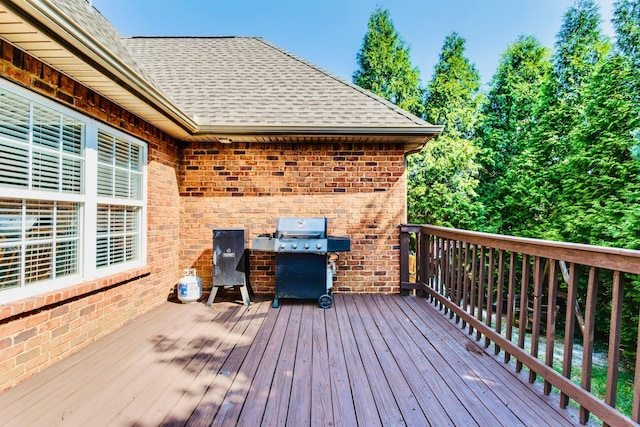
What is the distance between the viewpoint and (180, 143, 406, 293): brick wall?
4.45 m

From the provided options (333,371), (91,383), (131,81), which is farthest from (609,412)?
(131,81)

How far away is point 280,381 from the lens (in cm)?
214

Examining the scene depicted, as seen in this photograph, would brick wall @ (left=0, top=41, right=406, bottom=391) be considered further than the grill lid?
Yes

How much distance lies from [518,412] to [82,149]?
3926 millimetres

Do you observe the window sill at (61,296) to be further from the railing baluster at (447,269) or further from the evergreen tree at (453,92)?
the evergreen tree at (453,92)

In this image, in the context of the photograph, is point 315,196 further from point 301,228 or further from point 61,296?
point 61,296

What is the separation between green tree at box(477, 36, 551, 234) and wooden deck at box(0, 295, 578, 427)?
9120 mm

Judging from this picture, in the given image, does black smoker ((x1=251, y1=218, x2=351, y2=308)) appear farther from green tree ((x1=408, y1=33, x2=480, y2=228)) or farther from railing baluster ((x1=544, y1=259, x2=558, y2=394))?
green tree ((x1=408, y1=33, x2=480, y2=228))

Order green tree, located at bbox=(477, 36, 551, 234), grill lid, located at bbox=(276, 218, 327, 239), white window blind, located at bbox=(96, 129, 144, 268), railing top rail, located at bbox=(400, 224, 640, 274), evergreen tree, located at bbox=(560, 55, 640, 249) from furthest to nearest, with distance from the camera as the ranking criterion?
1. green tree, located at bbox=(477, 36, 551, 234)
2. evergreen tree, located at bbox=(560, 55, 640, 249)
3. grill lid, located at bbox=(276, 218, 327, 239)
4. white window blind, located at bbox=(96, 129, 144, 268)
5. railing top rail, located at bbox=(400, 224, 640, 274)

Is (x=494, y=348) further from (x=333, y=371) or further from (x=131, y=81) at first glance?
(x=131, y=81)

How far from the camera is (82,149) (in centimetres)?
271

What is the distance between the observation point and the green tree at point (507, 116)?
10.7 m

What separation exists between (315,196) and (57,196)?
2.90m

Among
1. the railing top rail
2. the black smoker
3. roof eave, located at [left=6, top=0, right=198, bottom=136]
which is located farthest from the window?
the railing top rail
